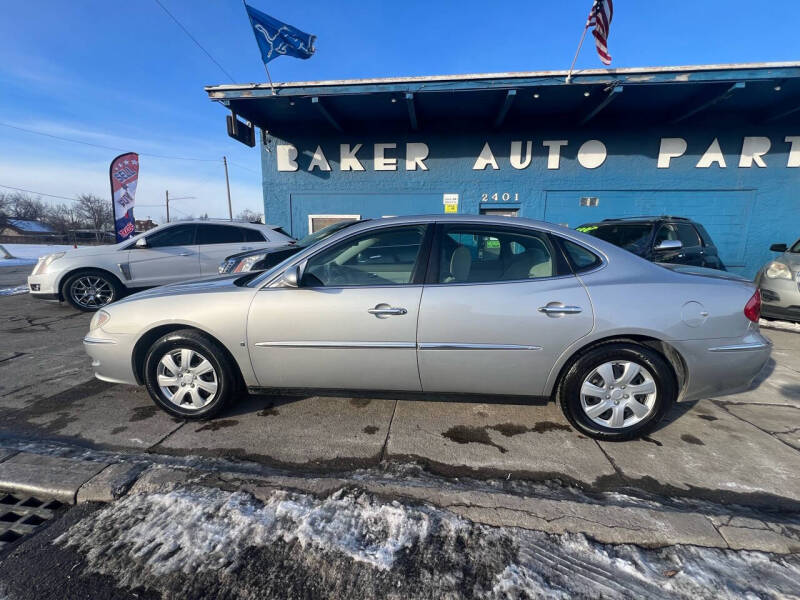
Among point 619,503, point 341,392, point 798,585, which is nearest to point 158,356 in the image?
point 341,392

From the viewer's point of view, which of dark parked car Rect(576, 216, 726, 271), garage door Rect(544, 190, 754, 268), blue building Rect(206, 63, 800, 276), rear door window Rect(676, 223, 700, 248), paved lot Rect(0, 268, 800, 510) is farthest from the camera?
garage door Rect(544, 190, 754, 268)

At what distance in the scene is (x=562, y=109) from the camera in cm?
768

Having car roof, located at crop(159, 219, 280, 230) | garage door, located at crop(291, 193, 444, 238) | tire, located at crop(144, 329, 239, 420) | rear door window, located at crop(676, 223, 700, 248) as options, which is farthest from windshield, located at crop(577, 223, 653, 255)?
car roof, located at crop(159, 219, 280, 230)

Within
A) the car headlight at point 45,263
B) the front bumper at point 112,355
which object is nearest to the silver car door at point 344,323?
the front bumper at point 112,355

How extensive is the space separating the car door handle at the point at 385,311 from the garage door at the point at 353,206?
673 cm

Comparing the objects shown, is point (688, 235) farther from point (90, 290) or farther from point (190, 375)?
point (90, 290)

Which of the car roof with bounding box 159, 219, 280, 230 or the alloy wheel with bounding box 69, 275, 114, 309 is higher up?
the car roof with bounding box 159, 219, 280, 230

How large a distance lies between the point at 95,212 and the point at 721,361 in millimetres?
75873

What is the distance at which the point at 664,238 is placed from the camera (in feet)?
17.9

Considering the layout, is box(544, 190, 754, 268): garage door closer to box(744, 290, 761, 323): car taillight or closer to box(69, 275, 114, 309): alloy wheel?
box(744, 290, 761, 323): car taillight

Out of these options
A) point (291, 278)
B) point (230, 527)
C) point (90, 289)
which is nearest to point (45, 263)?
point (90, 289)

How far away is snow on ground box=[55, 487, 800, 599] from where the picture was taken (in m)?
1.39

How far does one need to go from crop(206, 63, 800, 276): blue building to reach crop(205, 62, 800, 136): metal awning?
0.03 meters

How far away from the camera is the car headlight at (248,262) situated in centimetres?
503
